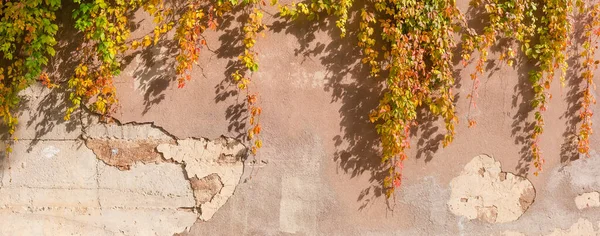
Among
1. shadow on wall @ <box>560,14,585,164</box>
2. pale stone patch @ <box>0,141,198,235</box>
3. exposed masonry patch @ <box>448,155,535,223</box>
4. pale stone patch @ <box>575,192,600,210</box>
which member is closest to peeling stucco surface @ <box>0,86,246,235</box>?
pale stone patch @ <box>0,141,198,235</box>

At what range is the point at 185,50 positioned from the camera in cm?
303

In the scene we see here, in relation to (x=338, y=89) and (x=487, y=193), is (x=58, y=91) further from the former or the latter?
(x=487, y=193)

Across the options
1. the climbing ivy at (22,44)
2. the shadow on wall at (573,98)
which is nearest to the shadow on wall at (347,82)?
the shadow on wall at (573,98)

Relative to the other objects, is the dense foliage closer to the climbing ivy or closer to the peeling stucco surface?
the climbing ivy

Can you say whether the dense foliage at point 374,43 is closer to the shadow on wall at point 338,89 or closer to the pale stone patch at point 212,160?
the shadow on wall at point 338,89

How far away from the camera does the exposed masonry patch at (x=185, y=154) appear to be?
3.10 m

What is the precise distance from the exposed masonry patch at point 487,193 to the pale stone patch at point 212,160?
1454mm

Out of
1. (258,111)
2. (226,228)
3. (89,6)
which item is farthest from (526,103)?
(89,6)

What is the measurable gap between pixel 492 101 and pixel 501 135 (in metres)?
0.24

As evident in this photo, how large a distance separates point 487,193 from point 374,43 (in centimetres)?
127

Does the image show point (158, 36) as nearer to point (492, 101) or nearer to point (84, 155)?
point (84, 155)

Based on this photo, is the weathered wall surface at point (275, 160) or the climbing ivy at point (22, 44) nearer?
the climbing ivy at point (22, 44)

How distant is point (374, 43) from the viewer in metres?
3.15

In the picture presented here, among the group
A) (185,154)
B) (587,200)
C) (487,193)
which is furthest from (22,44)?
(587,200)
